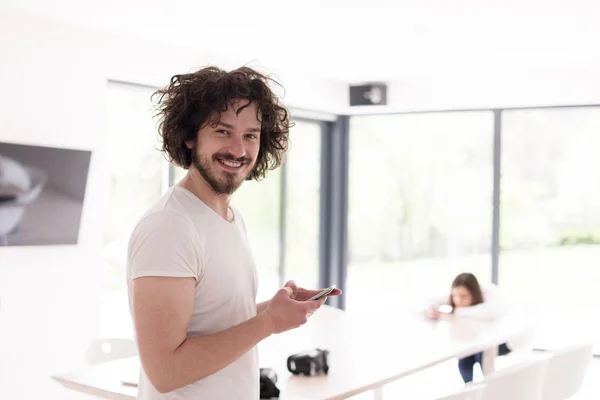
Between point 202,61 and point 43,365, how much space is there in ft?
8.05

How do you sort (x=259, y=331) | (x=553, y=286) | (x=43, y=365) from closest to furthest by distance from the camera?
(x=259, y=331) → (x=43, y=365) → (x=553, y=286)

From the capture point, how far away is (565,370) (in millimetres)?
3098

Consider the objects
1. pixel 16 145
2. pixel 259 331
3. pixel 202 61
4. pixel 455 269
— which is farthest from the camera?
pixel 455 269

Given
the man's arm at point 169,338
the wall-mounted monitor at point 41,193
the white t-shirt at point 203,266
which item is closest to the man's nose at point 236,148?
the white t-shirt at point 203,266

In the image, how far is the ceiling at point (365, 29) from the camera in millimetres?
4383

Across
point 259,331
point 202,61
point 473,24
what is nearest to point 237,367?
point 259,331

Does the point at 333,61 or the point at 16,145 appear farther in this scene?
the point at 333,61

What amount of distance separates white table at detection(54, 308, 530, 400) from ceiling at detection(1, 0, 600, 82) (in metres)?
1.72

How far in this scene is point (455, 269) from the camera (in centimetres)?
744

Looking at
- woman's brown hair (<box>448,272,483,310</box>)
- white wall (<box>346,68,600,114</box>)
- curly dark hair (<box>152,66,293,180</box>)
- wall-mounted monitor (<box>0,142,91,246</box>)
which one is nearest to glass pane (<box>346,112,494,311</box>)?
white wall (<box>346,68,600,114</box>)

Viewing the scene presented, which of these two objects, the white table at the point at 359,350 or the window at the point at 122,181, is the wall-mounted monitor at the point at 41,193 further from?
the white table at the point at 359,350

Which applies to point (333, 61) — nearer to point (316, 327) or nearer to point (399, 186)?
point (399, 186)

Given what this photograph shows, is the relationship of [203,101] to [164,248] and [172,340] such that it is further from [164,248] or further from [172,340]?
[172,340]

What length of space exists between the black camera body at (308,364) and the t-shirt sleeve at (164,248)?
131cm
